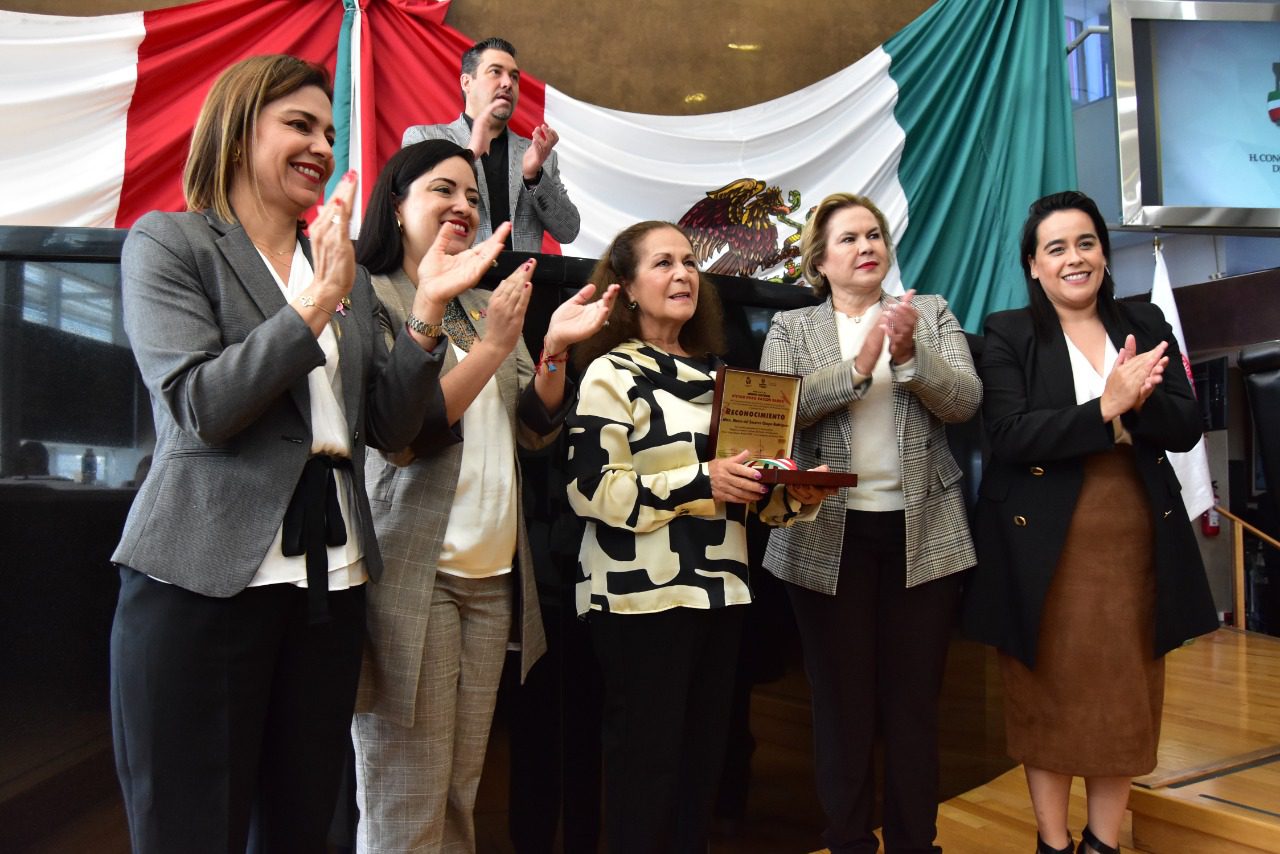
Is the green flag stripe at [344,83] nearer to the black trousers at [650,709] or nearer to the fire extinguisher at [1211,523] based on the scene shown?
the black trousers at [650,709]

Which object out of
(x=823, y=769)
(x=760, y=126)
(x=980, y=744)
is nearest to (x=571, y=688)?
(x=823, y=769)

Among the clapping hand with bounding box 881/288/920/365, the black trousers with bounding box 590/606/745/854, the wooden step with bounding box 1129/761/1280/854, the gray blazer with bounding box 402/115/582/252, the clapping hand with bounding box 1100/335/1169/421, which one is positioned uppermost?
the gray blazer with bounding box 402/115/582/252

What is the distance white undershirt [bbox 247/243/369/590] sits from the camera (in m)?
1.25

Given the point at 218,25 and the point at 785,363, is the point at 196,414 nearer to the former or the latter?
the point at 785,363

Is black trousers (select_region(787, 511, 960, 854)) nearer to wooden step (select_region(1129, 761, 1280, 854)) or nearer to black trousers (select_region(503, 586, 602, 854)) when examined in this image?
black trousers (select_region(503, 586, 602, 854))

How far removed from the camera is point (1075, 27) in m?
8.59

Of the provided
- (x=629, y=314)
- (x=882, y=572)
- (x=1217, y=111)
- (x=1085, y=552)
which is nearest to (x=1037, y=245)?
(x=1085, y=552)

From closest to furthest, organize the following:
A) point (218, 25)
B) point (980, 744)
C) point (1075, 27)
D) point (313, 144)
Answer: point (313, 144) < point (980, 744) < point (218, 25) < point (1075, 27)

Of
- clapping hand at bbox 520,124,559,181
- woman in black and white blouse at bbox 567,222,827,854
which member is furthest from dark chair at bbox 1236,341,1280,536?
clapping hand at bbox 520,124,559,181

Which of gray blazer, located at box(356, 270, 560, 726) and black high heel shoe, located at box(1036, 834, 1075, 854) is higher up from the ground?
gray blazer, located at box(356, 270, 560, 726)

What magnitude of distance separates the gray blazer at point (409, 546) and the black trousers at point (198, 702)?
0.85 feet

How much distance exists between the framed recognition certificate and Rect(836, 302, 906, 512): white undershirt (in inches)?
8.1

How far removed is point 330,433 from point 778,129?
10.3 ft

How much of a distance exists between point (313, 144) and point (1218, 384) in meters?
7.16
